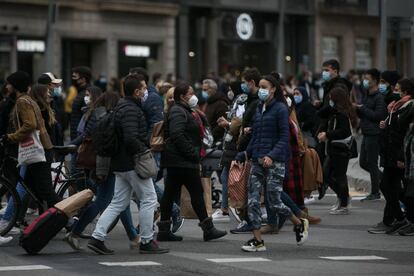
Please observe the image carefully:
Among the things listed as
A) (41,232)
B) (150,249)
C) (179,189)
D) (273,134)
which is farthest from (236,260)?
(41,232)

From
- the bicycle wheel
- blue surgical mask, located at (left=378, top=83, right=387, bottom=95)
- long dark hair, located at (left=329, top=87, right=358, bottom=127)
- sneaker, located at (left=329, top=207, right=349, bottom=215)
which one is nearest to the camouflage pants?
the bicycle wheel

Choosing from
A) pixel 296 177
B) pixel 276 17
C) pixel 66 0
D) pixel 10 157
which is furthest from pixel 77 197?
pixel 276 17

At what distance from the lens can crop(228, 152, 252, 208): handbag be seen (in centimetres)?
1337

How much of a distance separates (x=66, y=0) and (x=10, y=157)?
87.1 feet

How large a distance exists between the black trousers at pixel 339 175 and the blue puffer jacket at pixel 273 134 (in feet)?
11.0

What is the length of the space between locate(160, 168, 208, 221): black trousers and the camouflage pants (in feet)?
2.45

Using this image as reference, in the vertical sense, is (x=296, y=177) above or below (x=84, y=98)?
below

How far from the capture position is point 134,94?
471 inches

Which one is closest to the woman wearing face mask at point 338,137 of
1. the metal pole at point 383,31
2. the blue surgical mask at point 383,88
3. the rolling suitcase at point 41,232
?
the blue surgical mask at point 383,88

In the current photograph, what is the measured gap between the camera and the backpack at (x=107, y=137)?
1173cm

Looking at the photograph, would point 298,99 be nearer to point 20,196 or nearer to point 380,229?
point 380,229

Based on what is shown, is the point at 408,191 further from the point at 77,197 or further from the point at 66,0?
the point at 66,0

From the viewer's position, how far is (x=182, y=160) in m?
12.7

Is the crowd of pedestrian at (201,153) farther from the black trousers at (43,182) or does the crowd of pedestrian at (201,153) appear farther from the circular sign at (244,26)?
the circular sign at (244,26)
